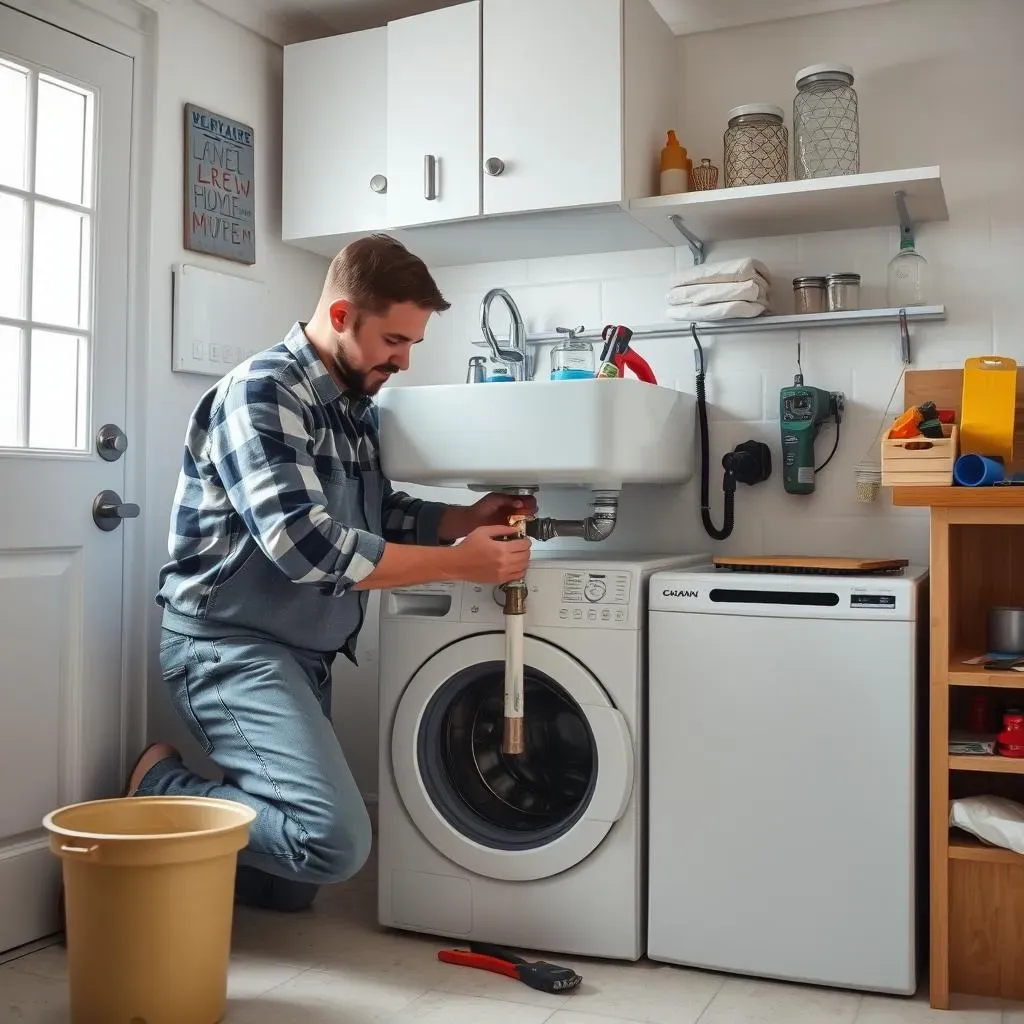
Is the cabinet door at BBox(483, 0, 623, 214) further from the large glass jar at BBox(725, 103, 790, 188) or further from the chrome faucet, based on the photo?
the large glass jar at BBox(725, 103, 790, 188)

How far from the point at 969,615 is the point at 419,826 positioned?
123 centimetres

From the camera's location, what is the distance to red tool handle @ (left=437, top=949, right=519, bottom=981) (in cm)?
219

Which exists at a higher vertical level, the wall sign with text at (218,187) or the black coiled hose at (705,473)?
the wall sign with text at (218,187)

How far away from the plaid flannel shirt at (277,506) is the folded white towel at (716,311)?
0.77m

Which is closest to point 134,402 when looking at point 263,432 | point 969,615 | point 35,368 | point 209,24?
point 35,368

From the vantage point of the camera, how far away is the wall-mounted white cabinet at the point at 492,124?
2.51m

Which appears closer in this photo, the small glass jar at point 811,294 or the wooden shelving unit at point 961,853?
the wooden shelving unit at point 961,853

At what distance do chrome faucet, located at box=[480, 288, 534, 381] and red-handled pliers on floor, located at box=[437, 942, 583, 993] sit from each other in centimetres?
126

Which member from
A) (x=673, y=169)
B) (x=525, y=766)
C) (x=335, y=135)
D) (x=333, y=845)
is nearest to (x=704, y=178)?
(x=673, y=169)

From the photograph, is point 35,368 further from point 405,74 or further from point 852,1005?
point 852,1005

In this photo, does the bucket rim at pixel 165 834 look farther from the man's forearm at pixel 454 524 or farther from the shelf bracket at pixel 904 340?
the shelf bracket at pixel 904 340

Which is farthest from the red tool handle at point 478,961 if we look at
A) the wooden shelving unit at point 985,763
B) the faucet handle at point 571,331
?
the faucet handle at point 571,331

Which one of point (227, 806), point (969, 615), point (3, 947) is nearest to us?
point (227, 806)

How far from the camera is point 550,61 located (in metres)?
2.55
